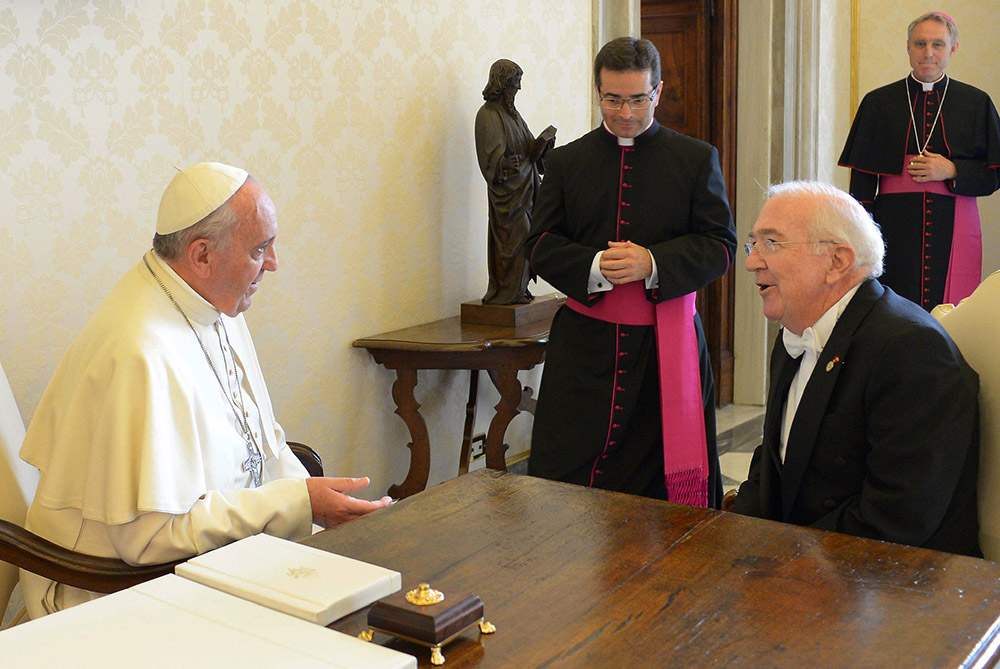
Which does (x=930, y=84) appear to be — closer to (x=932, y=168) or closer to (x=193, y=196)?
(x=932, y=168)

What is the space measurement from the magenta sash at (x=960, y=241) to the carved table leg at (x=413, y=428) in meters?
2.91

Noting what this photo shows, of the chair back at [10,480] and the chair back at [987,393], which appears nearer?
the chair back at [987,393]

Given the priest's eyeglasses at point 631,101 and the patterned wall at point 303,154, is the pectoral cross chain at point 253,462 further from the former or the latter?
the priest's eyeglasses at point 631,101

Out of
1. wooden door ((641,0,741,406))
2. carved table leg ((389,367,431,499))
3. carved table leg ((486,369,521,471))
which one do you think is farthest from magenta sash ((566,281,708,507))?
wooden door ((641,0,741,406))

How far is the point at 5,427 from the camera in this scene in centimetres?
228

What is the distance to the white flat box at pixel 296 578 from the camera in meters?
1.44

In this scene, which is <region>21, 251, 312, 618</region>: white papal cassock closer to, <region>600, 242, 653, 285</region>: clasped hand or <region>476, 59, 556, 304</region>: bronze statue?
<region>600, 242, 653, 285</region>: clasped hand

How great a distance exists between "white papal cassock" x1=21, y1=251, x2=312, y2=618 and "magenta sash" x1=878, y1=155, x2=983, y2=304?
411 cm

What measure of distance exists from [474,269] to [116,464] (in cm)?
262

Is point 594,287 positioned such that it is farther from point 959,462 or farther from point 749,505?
point 959,462

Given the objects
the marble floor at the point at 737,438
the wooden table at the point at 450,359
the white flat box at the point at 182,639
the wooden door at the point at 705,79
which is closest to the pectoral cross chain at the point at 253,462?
the white flat box at the point at 182,639

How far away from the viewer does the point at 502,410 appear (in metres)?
4.02

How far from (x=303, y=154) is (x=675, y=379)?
1482 millimetres

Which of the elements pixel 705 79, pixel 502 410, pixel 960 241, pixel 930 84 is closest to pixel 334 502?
pixel 502 410
